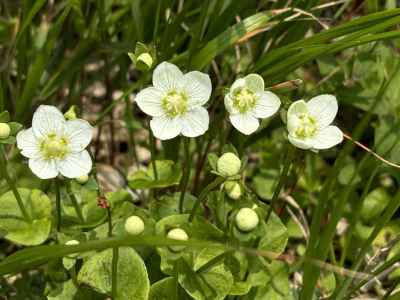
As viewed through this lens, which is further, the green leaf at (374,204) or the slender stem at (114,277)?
the green leaf at (374,204)

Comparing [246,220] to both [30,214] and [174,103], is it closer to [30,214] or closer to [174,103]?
[174,103]

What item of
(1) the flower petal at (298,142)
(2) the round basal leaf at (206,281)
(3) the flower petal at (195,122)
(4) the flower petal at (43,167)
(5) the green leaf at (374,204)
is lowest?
(5) the green leaf at (374,204)

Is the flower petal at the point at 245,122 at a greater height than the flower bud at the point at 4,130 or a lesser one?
lesser

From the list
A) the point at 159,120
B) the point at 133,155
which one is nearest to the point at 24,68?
the point at 133,155

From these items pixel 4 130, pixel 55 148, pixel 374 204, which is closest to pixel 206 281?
pixel 55 148

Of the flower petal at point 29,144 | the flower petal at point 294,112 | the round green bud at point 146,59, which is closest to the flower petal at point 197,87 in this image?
→ the round green bud at point 146,59

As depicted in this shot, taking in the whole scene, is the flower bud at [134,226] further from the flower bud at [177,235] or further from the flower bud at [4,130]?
the flower bud at [4,130]

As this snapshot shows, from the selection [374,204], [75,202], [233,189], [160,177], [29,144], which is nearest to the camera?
[233,189]

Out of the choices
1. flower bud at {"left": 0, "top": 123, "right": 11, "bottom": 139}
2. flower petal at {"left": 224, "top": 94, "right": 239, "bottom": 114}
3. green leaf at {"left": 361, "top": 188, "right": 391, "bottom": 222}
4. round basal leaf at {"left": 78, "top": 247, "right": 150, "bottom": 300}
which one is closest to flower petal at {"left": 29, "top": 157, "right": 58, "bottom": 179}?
flower bud at {"left": 0, "top": 123, "right": 11, "bottom": 139}
